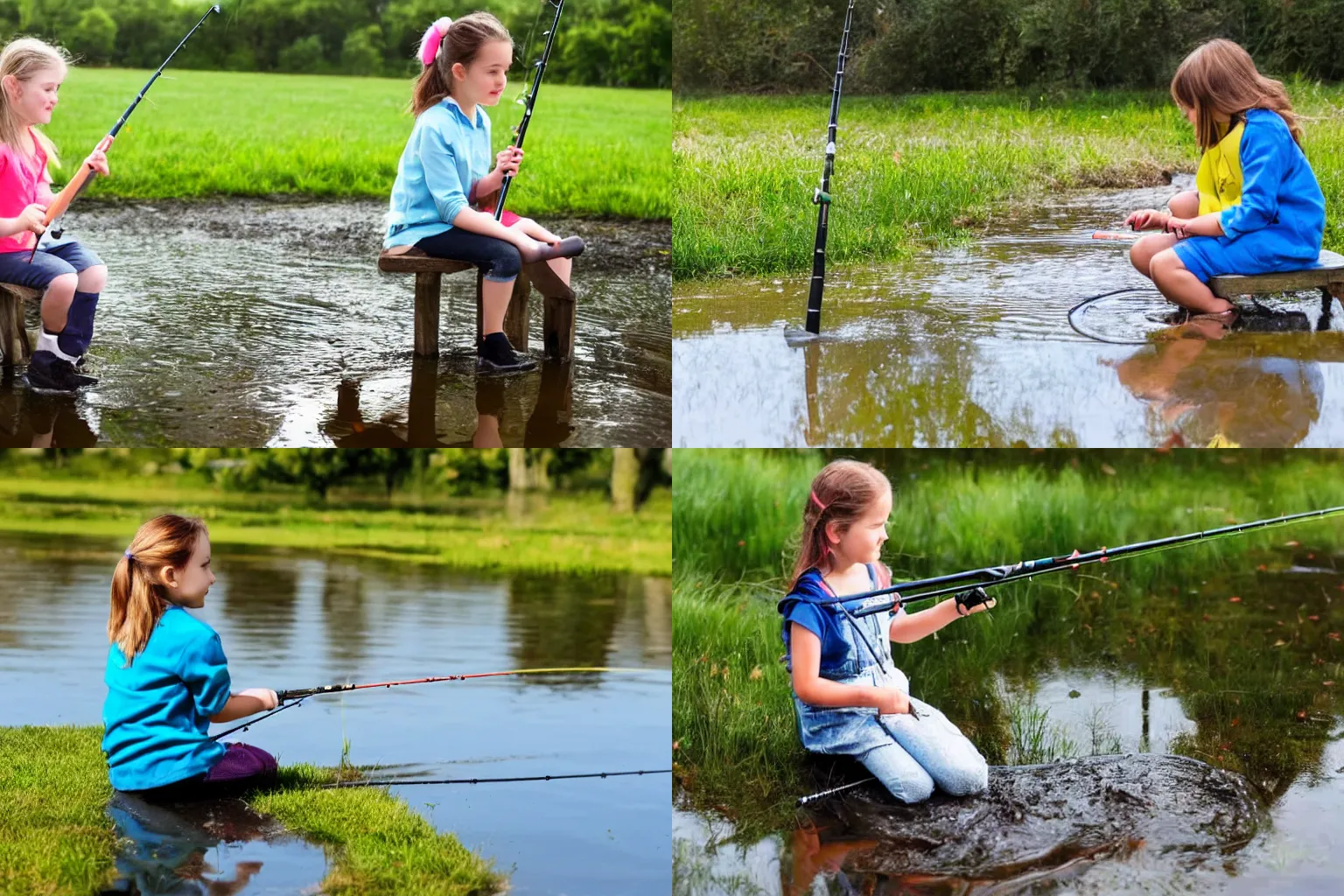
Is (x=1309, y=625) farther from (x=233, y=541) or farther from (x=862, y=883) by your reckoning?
(x=233, y=541)

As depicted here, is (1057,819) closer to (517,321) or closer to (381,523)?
(517,321)

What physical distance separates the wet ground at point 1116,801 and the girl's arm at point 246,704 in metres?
1.43

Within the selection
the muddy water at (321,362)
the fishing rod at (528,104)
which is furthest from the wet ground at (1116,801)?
the fishing rod at (528,104)

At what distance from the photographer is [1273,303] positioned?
738 centimetres

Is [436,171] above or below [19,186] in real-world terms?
above

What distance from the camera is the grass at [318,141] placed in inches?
499

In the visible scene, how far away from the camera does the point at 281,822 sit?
175 inches

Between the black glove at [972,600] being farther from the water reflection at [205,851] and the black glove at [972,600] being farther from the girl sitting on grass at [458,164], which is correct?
the girl sitting on grass at [458,164]

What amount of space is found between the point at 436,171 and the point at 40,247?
1.87 m

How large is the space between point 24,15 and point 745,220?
15224 millimetres

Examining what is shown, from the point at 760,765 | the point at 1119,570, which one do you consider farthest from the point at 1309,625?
the point at 760,765

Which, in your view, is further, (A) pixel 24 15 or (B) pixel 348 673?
(A) pixel 24 15

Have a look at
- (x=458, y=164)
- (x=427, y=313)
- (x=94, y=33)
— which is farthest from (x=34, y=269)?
(x=94, y=33)

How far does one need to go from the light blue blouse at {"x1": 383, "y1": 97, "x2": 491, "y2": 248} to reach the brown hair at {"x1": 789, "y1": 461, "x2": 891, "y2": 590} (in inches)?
113
